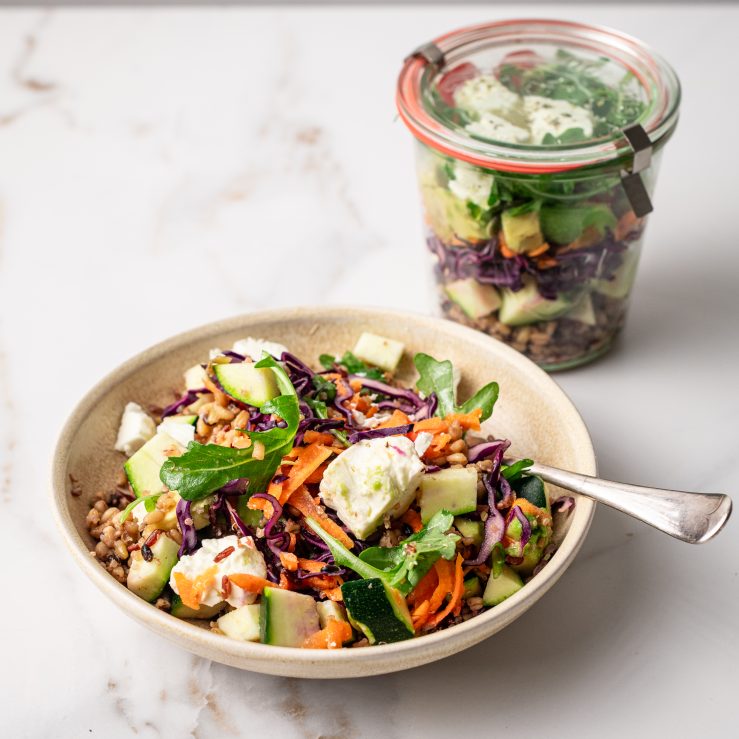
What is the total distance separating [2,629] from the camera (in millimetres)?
A: 2412

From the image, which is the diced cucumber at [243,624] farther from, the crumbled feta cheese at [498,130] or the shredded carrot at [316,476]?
the crumbled feta cheese at [498,130]

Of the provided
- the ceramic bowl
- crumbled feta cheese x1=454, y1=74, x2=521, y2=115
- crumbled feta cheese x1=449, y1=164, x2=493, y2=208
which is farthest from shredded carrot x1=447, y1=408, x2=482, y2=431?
crumbled feta cheese x1=454, y1=74, x2=521, y2=115

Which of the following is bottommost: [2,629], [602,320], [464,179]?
[2,629]

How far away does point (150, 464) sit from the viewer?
2424mm

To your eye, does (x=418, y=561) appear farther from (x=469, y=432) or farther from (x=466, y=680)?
(x=469, y=432)

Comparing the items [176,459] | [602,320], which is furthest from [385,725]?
[602,320]

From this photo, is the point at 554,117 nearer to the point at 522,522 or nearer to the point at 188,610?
the point at 522,522

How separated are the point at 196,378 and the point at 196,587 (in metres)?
0.70

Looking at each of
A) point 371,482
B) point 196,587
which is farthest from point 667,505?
point 196,587

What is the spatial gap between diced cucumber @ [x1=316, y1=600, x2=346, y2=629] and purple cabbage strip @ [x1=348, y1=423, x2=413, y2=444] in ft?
1.29

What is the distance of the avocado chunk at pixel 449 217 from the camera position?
277 centimetres

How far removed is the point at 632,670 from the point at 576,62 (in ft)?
5.47

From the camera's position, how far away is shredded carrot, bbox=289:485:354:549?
7.20 feet

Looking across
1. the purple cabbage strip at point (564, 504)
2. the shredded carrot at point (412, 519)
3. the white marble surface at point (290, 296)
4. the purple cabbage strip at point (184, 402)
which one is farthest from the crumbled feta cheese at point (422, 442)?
the purple cabbage strip at point (184, 402)
